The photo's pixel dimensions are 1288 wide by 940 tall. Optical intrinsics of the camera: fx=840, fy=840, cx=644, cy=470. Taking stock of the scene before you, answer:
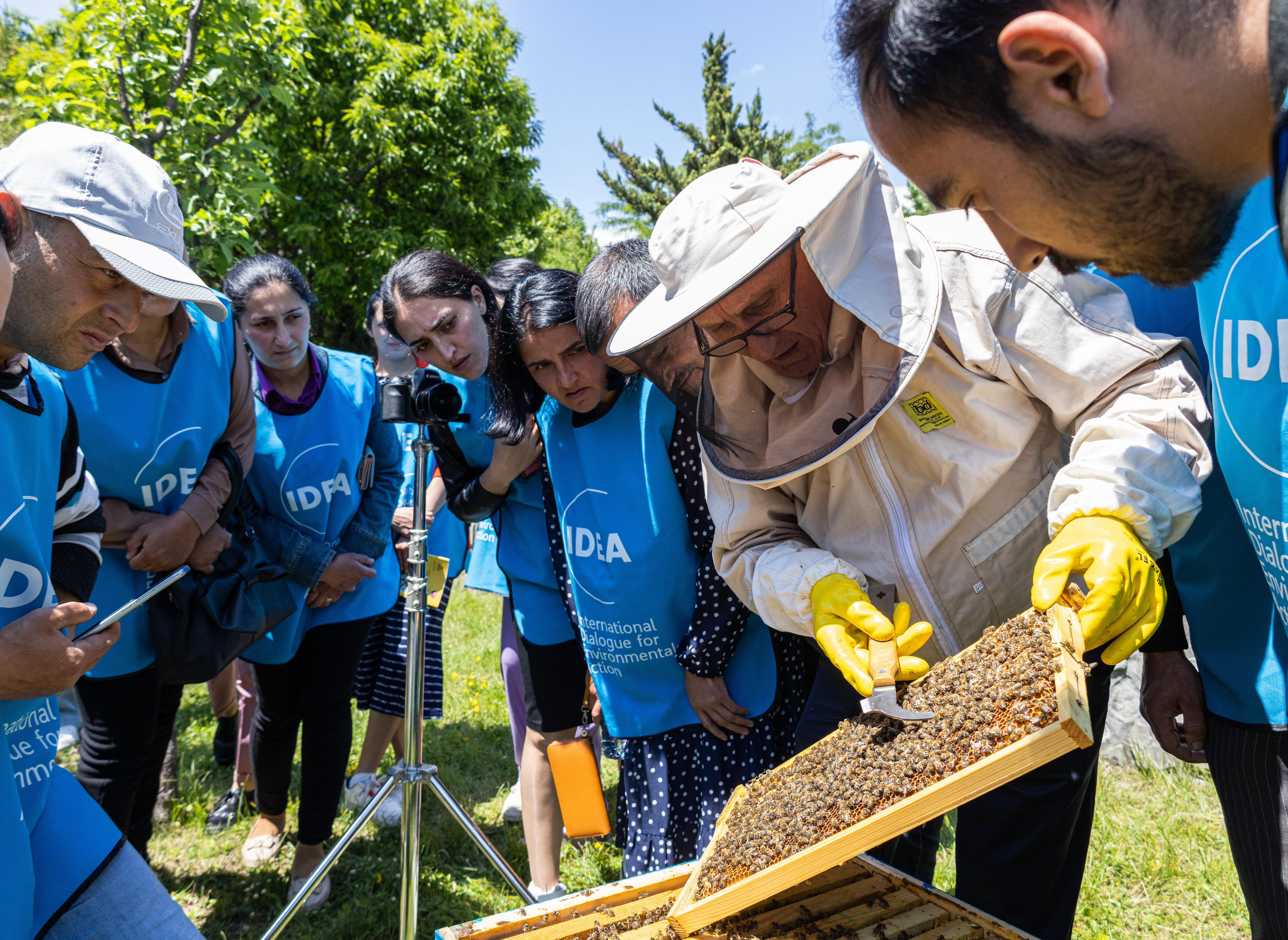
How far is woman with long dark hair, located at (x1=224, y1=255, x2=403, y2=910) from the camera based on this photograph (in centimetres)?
362

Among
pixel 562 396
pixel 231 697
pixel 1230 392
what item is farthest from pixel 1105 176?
pixel 231 697

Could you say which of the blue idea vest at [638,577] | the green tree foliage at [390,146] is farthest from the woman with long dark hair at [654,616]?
the green tree foliage at [390,146]

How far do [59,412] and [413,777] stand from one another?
69.8 inches

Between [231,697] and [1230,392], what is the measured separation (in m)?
5.22

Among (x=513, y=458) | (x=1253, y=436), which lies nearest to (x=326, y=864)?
(x=513, y=458)

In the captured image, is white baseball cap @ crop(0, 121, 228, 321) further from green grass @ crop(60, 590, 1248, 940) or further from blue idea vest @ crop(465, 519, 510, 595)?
green grass @ crop(60, 590, 1248, 940)

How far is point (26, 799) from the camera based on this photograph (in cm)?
186

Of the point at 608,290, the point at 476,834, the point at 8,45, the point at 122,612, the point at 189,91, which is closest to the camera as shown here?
the point at 122,612

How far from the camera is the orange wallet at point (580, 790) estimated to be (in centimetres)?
283

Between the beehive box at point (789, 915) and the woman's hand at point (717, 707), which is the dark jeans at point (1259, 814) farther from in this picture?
the woman's hand at point (717, 707)

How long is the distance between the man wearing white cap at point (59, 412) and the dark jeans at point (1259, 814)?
2.42m

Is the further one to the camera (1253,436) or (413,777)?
(413,777)

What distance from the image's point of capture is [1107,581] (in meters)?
1.57

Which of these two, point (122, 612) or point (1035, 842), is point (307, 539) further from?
point (1035, 842)
